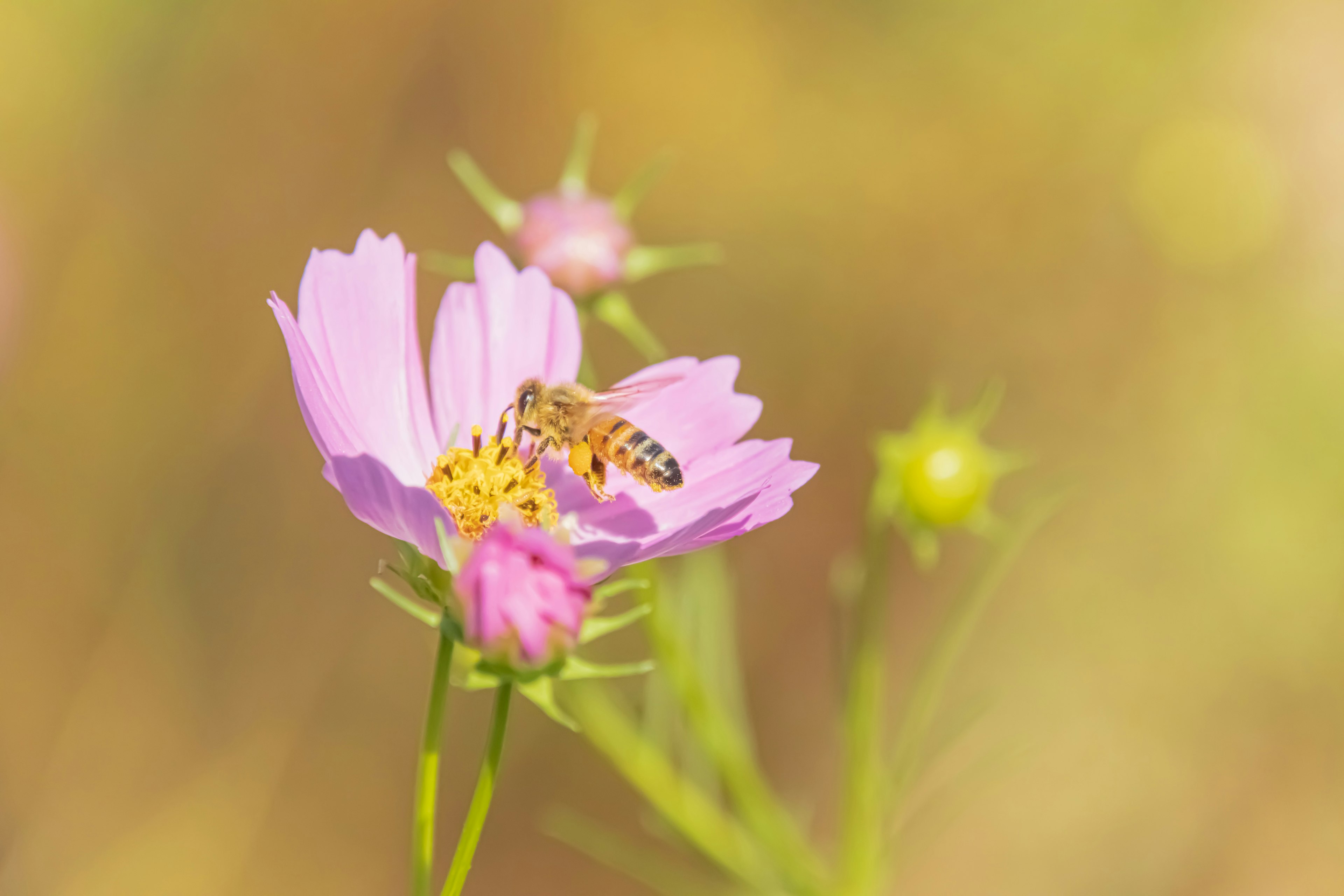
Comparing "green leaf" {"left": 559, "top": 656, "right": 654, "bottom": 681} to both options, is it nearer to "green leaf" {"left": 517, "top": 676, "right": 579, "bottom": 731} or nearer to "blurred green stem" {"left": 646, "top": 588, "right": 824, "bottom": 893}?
Answer: "green leaf" {"left": 517, "top": 676, "right": 579, "bottom": 731}

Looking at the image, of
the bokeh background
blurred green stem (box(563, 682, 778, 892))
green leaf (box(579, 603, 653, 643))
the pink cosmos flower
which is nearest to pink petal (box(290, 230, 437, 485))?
the pink cosmos flower

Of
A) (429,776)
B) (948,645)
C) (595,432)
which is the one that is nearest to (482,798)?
(429,776)

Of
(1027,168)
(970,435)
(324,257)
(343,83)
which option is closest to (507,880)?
(970,435)

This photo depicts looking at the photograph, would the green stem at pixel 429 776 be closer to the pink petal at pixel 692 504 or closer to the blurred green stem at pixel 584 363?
the pink petal at pixel 692 504

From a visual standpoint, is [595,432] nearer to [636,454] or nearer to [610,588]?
[636,454]

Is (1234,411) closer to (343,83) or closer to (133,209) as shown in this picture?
(343,83)

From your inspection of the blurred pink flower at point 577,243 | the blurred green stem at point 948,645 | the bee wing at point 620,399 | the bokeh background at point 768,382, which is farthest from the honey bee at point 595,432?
the bokeh background at point 768,382

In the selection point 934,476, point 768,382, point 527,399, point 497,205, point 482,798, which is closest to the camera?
point 482,798
